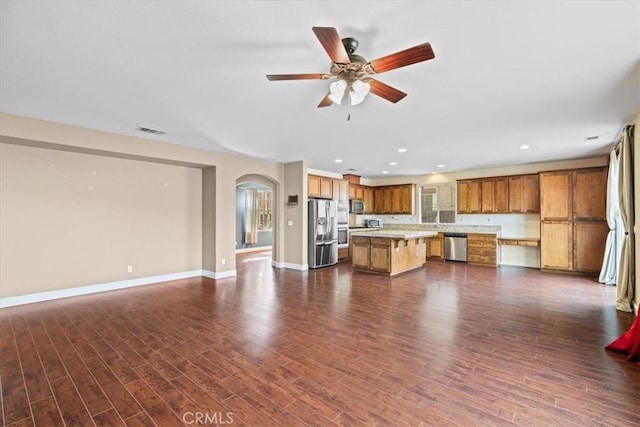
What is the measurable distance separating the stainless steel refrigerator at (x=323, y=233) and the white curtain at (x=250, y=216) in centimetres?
414

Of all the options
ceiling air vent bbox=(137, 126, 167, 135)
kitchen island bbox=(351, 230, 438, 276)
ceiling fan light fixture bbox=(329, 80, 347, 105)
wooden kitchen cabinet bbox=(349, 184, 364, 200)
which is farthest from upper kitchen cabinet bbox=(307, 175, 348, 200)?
ceiling fan light fixture bbox=(329, 80, 347, 105)

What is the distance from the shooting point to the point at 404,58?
79.3 inches

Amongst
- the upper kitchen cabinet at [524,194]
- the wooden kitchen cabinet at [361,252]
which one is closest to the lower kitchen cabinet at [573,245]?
the upper kitchen cabinet at [524,194]

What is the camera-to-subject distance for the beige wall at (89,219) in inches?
169

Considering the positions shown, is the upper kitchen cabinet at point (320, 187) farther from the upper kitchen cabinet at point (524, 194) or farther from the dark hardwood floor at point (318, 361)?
the upper kitchen cabinet at point (524, 194)

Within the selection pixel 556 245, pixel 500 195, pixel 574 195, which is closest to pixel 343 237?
pixel 500 195

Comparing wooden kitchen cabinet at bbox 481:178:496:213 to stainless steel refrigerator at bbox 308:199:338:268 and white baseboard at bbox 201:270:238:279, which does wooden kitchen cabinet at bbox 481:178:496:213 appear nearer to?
stainless steel refrigerator at bbox 308:199:338:268

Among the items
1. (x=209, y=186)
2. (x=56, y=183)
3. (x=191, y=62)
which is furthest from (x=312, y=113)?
(x=56, y=183)

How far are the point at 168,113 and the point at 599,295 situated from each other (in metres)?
7.16

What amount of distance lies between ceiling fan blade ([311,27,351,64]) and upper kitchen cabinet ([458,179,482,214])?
7.37 metres

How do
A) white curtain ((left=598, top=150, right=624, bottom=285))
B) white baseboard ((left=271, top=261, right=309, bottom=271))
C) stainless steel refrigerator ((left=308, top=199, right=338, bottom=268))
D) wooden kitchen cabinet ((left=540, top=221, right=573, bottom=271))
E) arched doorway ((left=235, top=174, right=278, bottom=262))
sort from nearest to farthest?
white curtain ((left=598, top=150, right=624, bottom=285)) → wooden kitchen cabinet ((left=540, top=221, right=573, bottom=271)) → white baseboard ((left=271, top=261, right=309, bottom=271)) → stainless steel refrigerator ((left=308, top=199, right=338, bottom=268)) → arched doorway ((left=235, top=174, right=278, bottom=262))

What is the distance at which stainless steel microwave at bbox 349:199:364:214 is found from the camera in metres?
9.37

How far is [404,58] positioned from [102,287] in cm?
585

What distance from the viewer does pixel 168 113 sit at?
3.79 meters
